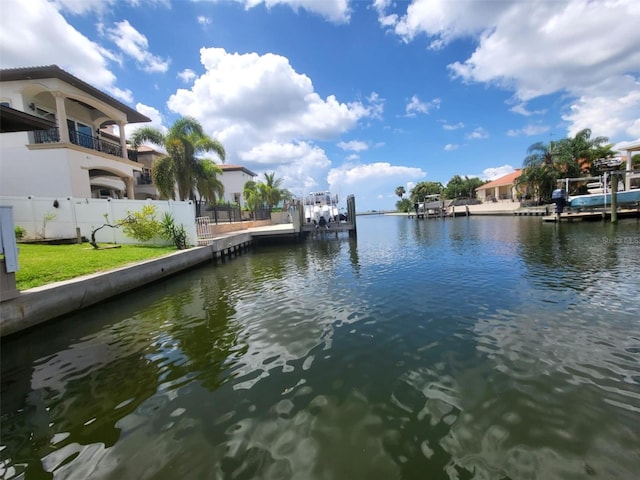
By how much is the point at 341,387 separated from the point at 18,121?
398 inches

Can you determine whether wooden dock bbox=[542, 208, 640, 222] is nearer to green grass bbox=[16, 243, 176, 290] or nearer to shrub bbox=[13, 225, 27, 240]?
green grass bbox=[16, 243, 176, 290]

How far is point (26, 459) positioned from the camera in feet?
11.8

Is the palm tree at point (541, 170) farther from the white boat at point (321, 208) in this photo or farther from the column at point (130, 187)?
the column at point (130, 187)

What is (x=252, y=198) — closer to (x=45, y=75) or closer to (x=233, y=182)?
(x=233, y=182)

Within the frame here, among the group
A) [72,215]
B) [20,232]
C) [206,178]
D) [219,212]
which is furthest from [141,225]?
[219,212]

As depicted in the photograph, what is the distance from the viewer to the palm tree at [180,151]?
23719 millimetres

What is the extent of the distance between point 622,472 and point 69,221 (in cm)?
2048

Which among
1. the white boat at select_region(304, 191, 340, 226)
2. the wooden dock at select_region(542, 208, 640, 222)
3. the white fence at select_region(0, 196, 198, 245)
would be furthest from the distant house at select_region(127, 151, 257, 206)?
the wooden dock at select_region(542, 208, 640, 222)

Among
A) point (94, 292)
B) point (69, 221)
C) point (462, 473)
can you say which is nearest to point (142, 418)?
point (462, 473)

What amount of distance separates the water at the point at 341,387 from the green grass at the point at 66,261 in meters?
1.83

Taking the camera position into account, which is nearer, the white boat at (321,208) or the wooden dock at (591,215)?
the wooden dock at (591,215)

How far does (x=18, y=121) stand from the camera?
7699mm

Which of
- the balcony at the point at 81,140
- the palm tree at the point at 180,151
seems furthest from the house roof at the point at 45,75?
the palm tree at the point at 180,151

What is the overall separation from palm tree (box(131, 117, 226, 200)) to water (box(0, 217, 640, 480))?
677 inches
